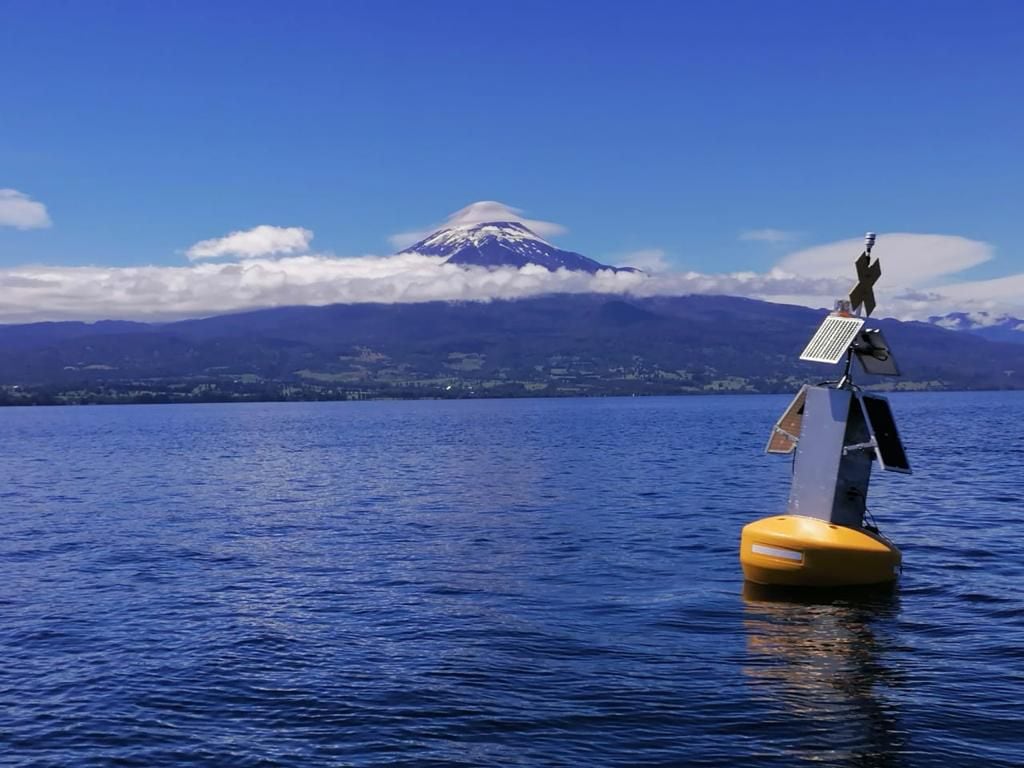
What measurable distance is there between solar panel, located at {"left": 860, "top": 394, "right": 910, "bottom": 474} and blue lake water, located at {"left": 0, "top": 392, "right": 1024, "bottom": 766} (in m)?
4.11

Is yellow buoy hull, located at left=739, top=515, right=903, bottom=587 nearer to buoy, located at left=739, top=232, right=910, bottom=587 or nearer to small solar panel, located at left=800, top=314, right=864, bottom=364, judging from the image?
buoy, located at left=739, top=232, right=910, bottom=587

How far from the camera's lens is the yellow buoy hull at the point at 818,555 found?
1088 inches

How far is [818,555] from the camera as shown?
2752 centimetres

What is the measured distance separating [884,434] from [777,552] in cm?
512

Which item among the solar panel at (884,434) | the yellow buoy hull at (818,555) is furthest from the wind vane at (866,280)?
the yellow buoy hull at (818,555)

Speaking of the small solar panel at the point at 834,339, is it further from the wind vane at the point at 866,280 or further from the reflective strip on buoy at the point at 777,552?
the reflective strip on buoy at the point at 777,552

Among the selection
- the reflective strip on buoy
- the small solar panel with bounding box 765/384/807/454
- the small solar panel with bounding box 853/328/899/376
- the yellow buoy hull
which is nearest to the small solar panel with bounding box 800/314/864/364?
the small solar panel with bounding box 853/328/899/376

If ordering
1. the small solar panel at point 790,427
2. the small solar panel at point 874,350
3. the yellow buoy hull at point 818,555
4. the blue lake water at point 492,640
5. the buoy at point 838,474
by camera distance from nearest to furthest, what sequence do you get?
the blue lake water at point 492,640 → the yellow buoy hull at point 818,555 → the buoy at point 838,474 → the small solar panel at point 874,350 → the small solar panel at point 790,427

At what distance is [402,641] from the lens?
79.5 feet

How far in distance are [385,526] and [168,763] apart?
29.4 m

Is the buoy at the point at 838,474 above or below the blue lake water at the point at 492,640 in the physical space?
above

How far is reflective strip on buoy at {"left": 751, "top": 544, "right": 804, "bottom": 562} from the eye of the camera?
27.7m

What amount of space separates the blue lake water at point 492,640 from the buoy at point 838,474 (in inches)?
38.6

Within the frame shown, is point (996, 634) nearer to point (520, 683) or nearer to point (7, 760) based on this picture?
point (520, 683)
